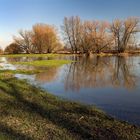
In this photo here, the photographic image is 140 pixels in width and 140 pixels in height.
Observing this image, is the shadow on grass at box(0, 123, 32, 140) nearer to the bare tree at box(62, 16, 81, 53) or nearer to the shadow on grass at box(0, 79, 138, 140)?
the shadow on grass at box(0, 79, 138, 140)

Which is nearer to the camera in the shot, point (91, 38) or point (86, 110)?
point (86, 110)

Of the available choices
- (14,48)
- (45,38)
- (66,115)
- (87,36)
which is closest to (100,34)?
(87,36)

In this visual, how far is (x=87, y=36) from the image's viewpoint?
234ft

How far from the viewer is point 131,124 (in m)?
7.54

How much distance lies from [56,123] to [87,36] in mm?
A: 65381

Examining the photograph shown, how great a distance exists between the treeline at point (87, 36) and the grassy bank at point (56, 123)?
203ft

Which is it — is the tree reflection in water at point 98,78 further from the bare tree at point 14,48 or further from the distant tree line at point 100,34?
the bare tree at point 14,48

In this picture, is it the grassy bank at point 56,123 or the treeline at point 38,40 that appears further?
the treeline at point 38,40

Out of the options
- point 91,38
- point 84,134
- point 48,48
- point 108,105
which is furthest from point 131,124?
point 48,48

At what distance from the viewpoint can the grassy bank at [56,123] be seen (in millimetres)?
6309

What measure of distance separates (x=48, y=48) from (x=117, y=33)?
2294 centimetres

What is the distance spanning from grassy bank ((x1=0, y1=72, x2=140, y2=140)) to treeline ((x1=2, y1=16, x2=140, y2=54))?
61.8 metres

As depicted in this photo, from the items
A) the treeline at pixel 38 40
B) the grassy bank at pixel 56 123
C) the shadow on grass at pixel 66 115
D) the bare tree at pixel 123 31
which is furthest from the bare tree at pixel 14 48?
the grassy bank at pixel 56 123

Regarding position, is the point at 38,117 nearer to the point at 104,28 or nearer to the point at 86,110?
the point at 86,110
